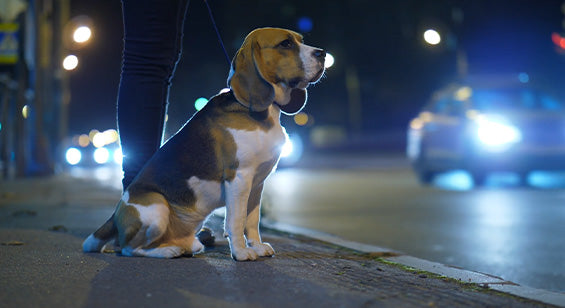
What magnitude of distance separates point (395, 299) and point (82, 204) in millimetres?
5028

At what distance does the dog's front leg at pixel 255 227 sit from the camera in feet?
12.6

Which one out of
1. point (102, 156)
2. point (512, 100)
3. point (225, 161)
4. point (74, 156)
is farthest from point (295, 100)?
point (74, 156)

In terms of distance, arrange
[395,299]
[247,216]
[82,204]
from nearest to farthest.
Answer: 1. [395,299]
2. [247,216]
3. [82,204]

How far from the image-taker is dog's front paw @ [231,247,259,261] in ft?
12.0

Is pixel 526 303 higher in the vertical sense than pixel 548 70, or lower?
lower

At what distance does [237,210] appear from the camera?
3.67 m

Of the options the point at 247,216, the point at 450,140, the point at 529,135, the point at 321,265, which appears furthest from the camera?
the point at 450,140

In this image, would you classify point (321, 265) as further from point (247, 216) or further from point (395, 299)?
point (395, 299)

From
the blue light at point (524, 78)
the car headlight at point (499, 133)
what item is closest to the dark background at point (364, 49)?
the blue light at point (524, 78)

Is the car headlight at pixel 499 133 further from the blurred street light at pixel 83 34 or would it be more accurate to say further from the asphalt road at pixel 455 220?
the blurred street light at pixel 83 34

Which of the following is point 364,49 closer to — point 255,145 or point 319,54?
point 319,54

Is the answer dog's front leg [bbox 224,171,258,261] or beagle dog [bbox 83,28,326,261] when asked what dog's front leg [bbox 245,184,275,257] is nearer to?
beagle dog [bbox 83,28,326,261]

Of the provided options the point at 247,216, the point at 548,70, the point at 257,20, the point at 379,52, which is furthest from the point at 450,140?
the point at 379,52

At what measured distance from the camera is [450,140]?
39.8 ft
